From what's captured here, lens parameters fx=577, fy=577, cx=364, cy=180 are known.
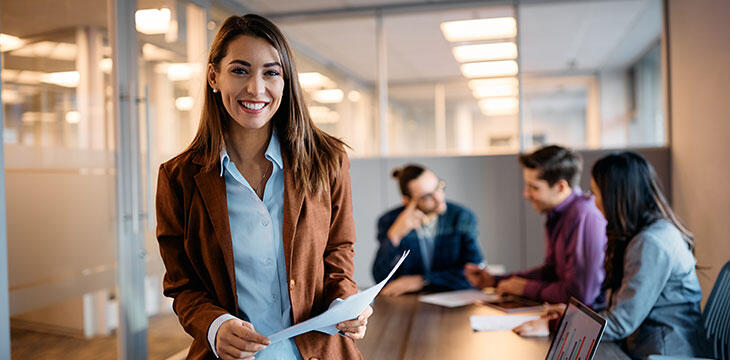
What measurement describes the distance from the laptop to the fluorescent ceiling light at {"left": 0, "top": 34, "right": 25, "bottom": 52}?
91.4 inches

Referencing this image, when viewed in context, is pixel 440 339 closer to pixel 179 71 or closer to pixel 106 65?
pixel 106 65

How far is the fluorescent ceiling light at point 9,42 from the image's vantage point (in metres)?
2.32

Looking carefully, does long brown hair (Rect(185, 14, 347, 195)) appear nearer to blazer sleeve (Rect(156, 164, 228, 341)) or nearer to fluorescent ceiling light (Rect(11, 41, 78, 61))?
blazer sleeve (Rect(156, 164, 228, 341))

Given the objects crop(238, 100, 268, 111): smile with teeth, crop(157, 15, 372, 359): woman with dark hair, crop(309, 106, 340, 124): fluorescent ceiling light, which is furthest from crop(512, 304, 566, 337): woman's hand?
crop(309, 106, 340, 124): fluorescent ceiling light

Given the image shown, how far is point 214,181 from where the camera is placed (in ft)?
3.68

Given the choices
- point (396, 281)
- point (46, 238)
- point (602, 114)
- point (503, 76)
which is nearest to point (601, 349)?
point (396, 281)

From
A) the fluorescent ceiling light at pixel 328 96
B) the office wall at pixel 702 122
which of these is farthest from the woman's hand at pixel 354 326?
the fluorescent ceiling light at pixel 328 96

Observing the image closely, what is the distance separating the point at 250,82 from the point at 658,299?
1.46 meters

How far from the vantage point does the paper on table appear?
3.26 feet

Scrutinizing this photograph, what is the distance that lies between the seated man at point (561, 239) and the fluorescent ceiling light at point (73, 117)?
200 cm

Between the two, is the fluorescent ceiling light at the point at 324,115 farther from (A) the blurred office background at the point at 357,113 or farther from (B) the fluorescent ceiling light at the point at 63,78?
(B) the fluorescent ceiling light at the point at 63,78

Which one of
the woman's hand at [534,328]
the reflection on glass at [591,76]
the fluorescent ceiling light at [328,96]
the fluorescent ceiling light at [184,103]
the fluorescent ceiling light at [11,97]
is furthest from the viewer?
the fluorescent ceiling light at [328,96]

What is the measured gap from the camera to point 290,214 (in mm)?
1119

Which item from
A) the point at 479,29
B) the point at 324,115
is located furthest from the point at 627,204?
the point at 324,115
